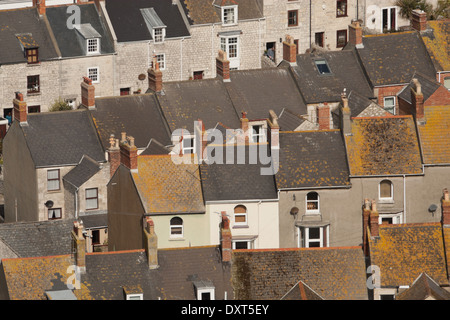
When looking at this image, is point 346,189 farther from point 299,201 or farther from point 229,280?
point 229,280

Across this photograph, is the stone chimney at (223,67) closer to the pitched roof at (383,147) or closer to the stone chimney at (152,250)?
the pitched roof at (383,147)

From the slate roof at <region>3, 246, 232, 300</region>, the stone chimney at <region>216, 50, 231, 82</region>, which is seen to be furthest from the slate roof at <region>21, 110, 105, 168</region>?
the slate roof at <region>3, 246, 232, 300</region>

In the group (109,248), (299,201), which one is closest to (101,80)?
(109,248)

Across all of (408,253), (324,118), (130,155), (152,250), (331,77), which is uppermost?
(331,77)

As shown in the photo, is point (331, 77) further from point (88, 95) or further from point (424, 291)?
point (424, 291)

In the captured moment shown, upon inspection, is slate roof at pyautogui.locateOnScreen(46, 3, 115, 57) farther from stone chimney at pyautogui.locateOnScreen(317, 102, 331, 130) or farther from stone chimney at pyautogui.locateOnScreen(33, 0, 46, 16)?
stone chimney at pyautogui.locateOnScreen(317, 102, 331, 130)

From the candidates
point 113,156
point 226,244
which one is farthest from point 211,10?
point 226,244
